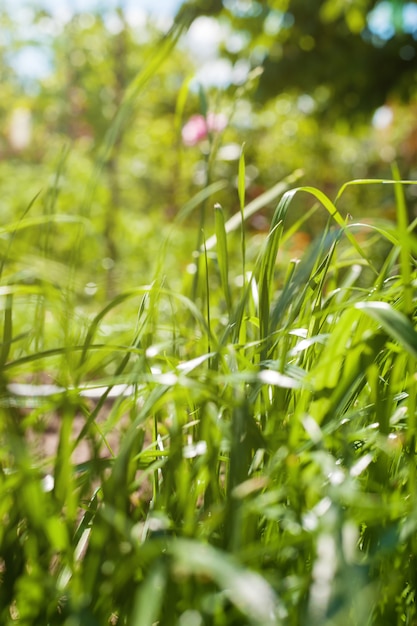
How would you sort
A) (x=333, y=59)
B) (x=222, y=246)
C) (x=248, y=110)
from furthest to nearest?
(x=248, y=110) < (x=333, y=59) < (x=222, y=246)

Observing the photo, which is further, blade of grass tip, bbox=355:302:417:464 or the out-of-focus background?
the out-of-focus background

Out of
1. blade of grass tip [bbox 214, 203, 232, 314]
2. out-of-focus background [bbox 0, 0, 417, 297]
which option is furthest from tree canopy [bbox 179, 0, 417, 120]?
blade of grass tip [bbox 214, 203, 232, 314]

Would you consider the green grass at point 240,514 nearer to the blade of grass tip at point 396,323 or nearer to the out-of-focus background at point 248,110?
the blade of grass tip at point 396,323

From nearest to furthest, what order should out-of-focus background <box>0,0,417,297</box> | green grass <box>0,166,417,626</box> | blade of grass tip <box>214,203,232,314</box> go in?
green grass <box>0,166,417,626</box>
blade of grass tip <box>214,203,232,314</box>
out-of-focus background <box>0,0,417,297</box>

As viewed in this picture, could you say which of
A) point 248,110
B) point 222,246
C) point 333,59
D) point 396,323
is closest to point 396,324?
point 396,323

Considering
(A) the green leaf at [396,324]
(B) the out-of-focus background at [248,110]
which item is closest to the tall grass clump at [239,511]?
(A) the green leaf at [396,324]

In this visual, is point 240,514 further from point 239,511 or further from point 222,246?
point 222,246

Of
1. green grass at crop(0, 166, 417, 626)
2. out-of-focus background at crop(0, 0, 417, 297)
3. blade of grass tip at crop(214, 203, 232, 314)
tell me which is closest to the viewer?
green grass at crop(0, 166, 417, 626)

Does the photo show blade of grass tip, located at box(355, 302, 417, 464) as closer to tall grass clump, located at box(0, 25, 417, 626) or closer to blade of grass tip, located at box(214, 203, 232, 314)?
tall grass clump, located at box(0, 25, 417, 626)

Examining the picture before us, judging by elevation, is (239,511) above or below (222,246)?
below

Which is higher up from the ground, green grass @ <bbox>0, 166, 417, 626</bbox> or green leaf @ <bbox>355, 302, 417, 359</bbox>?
green leaf @ <bbox>355, 302, 417, 359</bbox>

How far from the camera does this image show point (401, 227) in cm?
49

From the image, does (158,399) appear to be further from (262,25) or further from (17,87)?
(17,87)

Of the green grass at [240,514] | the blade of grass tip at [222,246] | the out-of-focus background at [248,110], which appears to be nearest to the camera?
the green grass at [240,514]
